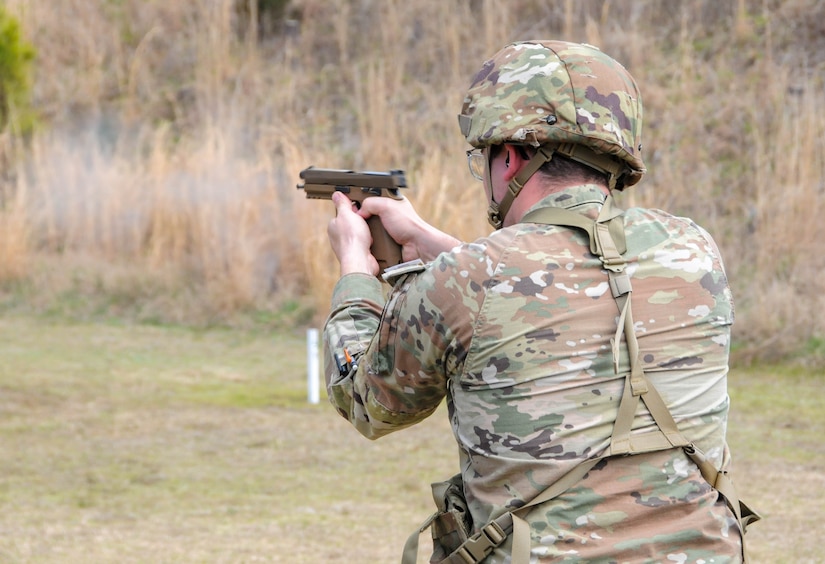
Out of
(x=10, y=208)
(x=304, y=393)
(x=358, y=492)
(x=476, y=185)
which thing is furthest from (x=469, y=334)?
(x=10, y=208)

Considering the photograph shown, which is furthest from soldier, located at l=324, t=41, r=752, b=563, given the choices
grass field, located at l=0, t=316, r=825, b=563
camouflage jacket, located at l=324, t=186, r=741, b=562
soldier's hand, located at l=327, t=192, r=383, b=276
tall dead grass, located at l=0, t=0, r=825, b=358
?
tall dead grass, located at l=0, t=0, r=825, b=358

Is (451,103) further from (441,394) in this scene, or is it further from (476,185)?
(441,394)

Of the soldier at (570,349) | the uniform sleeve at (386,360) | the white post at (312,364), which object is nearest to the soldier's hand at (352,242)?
the uniform sleeve at (386,360)

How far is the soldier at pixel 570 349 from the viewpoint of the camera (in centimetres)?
192

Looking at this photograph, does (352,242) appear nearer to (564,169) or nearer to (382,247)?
(382,247)

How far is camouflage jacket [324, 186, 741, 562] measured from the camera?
191 cm

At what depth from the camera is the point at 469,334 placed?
6.37 ft

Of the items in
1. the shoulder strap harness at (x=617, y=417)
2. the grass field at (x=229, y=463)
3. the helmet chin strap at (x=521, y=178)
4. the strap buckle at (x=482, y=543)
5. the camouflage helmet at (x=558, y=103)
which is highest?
the camouflage helmet at (x=558, y=103)

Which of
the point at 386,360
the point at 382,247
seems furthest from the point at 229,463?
the point at 386,360

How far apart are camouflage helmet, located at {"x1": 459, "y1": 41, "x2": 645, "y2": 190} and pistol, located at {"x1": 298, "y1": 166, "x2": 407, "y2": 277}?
490mm

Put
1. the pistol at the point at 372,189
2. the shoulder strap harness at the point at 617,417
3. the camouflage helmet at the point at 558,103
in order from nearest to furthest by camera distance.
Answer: the shoulder strap harness at the point at 617,417 < the camouflage helmet at the point at 558,103 < the pistol at the point at 372,189

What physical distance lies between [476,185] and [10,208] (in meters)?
4.88

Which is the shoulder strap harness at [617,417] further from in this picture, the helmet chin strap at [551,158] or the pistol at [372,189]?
the pistol at [372,189]

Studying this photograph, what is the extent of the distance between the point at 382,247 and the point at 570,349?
30.2 inches
